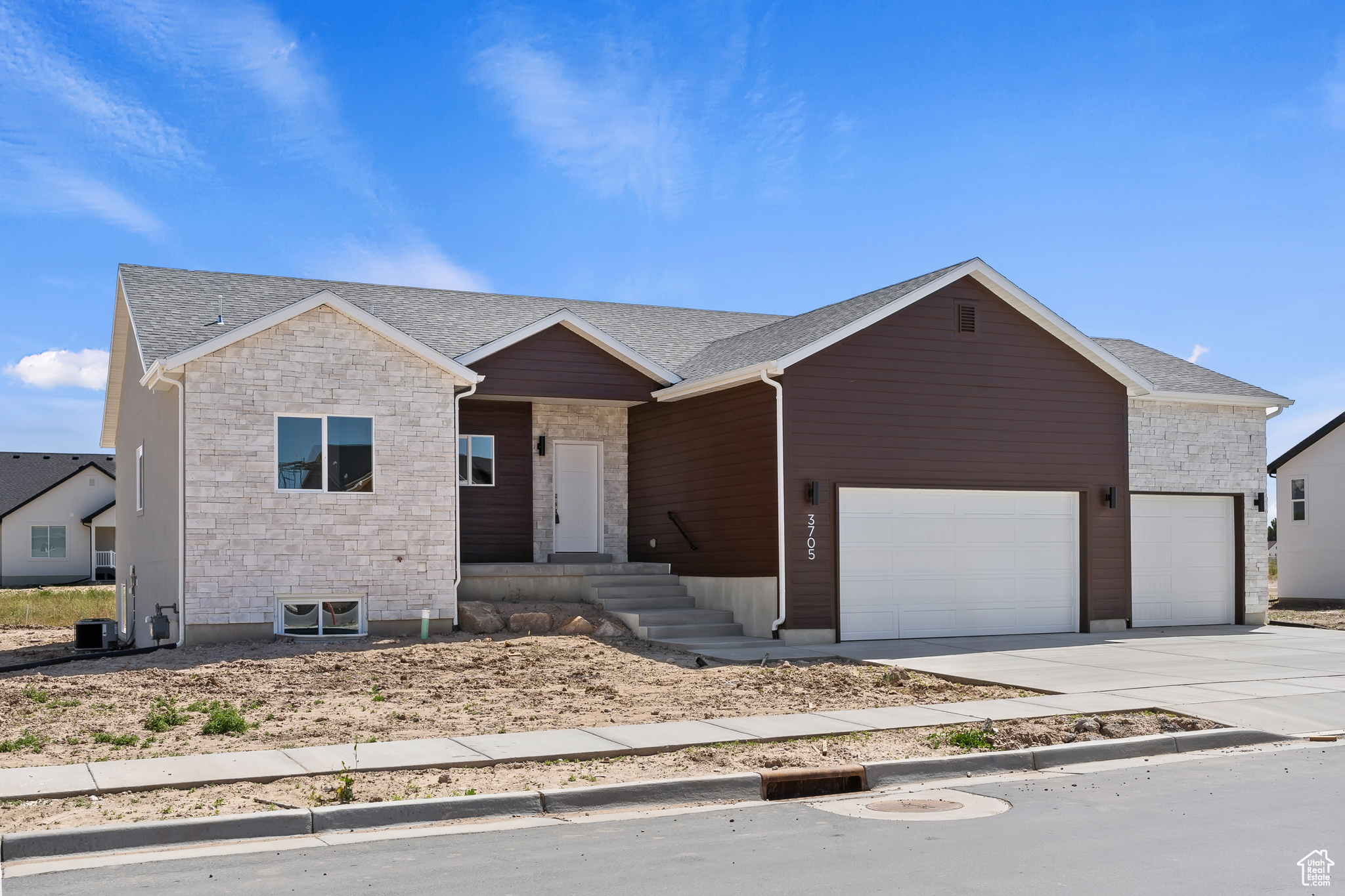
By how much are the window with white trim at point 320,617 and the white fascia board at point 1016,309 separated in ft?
22.1

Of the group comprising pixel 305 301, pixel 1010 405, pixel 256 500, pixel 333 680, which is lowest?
pixel 333 680

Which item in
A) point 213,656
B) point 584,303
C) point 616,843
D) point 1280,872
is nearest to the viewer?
point 1280,872

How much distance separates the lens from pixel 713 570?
60.4ft

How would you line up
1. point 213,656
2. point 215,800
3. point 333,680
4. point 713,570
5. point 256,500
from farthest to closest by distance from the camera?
point 713,570 < point 256,500 < point 213,656 < point 333,680 < point 215,800

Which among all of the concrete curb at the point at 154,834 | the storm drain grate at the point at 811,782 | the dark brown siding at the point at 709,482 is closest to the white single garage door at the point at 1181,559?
the dark brown siding at the point at 709,482

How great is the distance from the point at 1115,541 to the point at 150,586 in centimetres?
1498

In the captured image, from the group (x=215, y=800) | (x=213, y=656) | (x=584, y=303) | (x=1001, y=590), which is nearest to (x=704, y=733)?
(x=215, y=800)

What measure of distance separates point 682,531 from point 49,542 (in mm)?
34377

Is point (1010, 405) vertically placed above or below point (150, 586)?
above

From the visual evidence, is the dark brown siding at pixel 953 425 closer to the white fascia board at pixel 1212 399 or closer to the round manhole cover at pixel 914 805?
the white fascia board at pixel 1212 399

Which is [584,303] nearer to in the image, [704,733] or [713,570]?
[713,570]

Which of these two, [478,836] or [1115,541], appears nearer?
[478,836]

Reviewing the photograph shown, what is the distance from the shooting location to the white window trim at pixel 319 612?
16234 millimetres

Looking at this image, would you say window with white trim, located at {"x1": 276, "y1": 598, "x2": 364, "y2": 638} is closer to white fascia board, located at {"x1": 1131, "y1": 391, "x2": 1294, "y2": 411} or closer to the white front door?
the white front door
